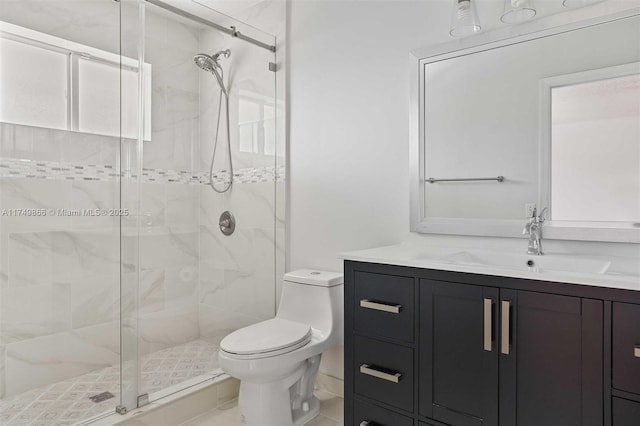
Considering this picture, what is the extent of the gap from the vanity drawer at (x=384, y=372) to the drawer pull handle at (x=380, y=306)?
5.3 inches

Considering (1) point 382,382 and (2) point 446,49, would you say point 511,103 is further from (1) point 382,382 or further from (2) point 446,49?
(1) point 382,382

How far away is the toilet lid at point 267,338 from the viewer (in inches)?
73.1

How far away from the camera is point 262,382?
1.93m

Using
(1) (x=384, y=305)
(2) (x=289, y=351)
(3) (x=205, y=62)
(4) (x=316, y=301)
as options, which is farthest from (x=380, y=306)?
(3) (x=205, y=62)

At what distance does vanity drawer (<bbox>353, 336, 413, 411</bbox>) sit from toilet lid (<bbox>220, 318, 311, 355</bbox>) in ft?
1.19

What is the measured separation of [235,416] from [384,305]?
3.80 feet

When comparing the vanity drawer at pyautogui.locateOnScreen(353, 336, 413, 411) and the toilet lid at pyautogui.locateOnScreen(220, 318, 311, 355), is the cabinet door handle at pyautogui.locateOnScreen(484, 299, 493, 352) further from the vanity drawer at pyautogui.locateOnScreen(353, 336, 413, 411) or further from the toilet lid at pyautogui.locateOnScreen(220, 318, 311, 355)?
the toilet lid at pyautogui.locateOnScreen(220, 318, 311, 355)

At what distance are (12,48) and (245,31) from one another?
1.21 metres

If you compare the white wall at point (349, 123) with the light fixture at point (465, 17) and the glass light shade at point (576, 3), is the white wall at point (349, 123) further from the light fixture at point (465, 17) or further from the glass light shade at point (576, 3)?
the glass light shade at point (576, 3)

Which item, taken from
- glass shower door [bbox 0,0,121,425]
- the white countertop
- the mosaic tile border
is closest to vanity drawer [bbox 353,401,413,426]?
the white countertop

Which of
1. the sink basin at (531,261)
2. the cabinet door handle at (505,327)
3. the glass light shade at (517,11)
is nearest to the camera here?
the cabinet door handle at (505,327)

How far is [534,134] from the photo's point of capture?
176cm

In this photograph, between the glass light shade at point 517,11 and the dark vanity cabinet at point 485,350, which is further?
the glass light shade at point 517,11

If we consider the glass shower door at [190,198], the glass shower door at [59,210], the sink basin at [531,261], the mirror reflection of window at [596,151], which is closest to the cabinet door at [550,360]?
the sink basin at [531,261]
